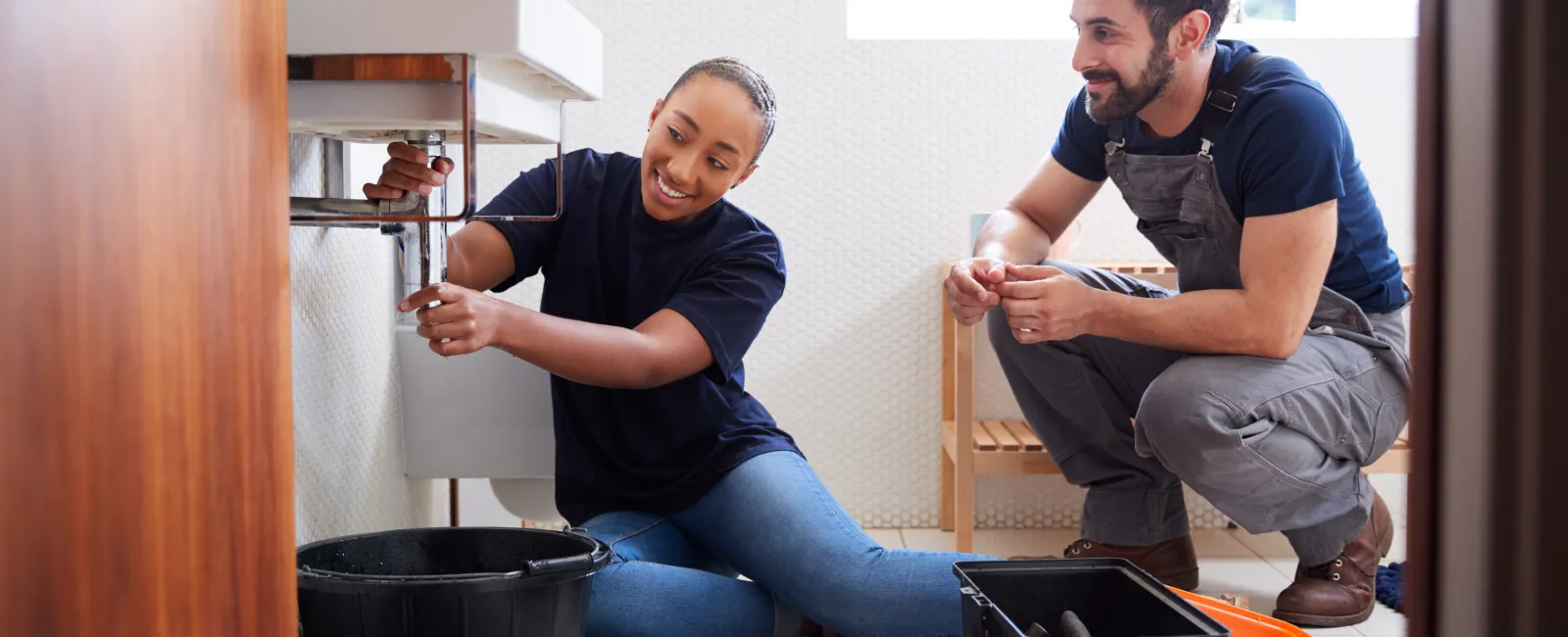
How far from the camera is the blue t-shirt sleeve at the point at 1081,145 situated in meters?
2.04

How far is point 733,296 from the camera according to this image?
5.06 ft

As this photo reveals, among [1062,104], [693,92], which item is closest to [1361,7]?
[1062,104]

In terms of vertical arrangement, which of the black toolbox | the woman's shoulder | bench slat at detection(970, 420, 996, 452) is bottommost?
the black toolbox

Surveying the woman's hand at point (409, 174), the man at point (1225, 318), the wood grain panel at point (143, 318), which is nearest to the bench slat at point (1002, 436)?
the man at point (1225, 318)

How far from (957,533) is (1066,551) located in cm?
26

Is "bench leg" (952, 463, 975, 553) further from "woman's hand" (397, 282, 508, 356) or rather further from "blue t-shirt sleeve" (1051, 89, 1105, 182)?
"woman's hand" (397, 282, 508, 356)

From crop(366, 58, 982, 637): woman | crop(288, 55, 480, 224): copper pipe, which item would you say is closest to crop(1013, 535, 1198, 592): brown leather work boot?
crop(366, 58, 982, 637): woman

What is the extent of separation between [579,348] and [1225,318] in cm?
96

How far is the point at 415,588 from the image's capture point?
107 centimetres

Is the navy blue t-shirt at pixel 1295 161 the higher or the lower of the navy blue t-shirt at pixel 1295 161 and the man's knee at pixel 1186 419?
the higher

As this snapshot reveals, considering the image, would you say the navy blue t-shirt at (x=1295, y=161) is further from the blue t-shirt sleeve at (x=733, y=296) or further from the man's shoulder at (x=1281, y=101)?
the blue t-shirt sleeve at (x=733, y=296)

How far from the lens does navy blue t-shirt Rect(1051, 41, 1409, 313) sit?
1708 millimetres

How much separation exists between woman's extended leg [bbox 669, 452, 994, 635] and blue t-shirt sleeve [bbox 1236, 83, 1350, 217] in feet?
2.35

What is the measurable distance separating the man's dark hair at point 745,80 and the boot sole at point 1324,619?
41.2 inches
